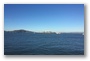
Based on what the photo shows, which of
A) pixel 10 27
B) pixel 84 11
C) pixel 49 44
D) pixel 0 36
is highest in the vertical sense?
pixel 84 11

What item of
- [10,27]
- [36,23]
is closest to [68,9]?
[36,23]

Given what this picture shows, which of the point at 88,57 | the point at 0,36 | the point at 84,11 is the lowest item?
the point at 88,57

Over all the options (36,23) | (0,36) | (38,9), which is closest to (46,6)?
(38,9)

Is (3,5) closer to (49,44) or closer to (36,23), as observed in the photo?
(36,23)

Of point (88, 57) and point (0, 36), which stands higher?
point (0, 36)

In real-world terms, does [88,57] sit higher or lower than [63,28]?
lower

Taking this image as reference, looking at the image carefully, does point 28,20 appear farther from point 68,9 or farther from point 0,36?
point 68,9
